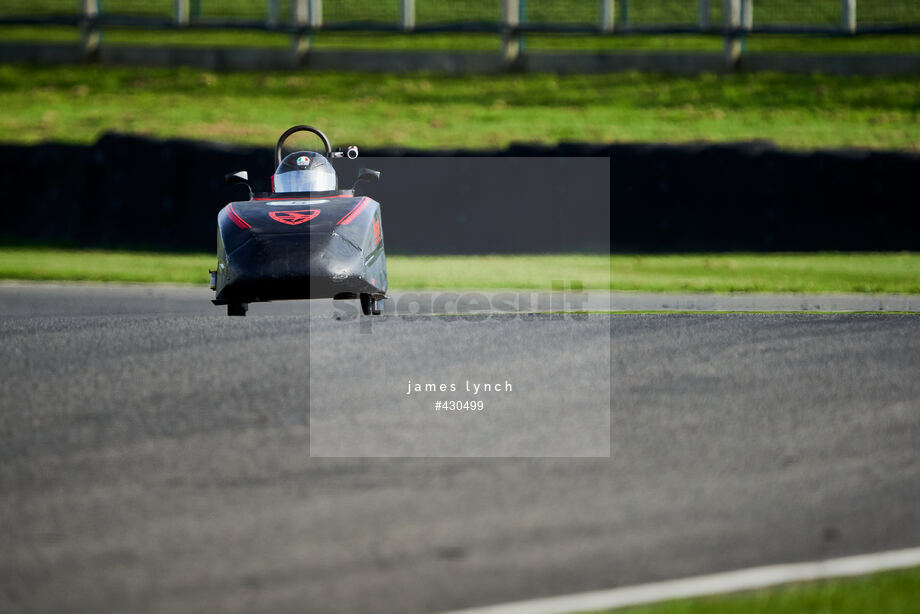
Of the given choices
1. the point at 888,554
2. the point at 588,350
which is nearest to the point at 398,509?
the point at 888,554

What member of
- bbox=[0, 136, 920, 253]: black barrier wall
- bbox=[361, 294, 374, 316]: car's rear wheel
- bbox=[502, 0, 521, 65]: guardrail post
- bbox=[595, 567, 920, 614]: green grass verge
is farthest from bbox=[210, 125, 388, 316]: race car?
bbox=[502, 0, 521, 65]: guardrail post

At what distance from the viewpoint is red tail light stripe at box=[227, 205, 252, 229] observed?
388 inches

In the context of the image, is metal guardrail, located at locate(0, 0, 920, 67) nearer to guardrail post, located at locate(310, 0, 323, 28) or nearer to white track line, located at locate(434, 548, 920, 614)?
guardrail post, located at locate(310, 0, 323, 28)

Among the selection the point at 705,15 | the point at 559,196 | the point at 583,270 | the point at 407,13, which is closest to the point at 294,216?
the point at 583,270

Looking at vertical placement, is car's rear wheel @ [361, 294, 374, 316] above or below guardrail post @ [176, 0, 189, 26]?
below

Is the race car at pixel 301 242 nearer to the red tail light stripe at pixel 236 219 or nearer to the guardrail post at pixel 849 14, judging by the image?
the red tail light stripe at pixel 236 219

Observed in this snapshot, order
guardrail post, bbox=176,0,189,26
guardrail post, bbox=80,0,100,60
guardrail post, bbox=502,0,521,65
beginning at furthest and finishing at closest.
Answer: guardrail post, bbox=176,0,189,26 < guardrail post, bbox=80,0,100,60 < guardrail post, bbox=502,0,521,65

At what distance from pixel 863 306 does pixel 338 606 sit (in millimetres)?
8818

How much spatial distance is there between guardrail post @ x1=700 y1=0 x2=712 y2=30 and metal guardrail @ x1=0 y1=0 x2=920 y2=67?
18mm

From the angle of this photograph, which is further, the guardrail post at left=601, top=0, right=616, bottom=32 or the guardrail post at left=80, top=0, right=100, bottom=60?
the guardrail post at left=80, top=0, right=100, bottom=60

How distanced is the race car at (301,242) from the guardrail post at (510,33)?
48.0 ft

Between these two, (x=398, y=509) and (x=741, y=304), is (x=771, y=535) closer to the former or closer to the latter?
(x=398, y=509)

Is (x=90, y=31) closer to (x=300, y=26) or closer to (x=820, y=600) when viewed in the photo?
(x=300, y=26)

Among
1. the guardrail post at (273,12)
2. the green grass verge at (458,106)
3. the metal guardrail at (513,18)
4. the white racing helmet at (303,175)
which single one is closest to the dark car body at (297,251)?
the white racing helmet at (303,175)
